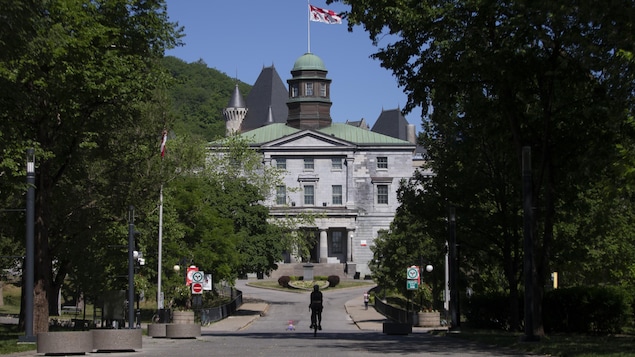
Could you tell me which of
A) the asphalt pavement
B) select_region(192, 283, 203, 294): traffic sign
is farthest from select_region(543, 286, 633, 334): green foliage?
select_region(192, 283, 203, 294): traffic sign

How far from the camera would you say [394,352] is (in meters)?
22.9

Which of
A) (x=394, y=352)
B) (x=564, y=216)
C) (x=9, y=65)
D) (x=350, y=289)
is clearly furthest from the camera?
(x=350, y=289)

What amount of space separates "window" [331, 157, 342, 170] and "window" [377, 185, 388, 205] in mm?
6059

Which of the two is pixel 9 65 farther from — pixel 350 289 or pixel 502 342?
pixel 350 289

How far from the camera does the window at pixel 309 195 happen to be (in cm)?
13400

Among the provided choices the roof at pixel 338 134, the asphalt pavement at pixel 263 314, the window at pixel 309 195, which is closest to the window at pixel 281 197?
the window at pixel 309 195

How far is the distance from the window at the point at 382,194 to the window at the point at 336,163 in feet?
19.9

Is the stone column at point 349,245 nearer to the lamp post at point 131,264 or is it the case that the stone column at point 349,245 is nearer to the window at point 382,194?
the window at point 382,194

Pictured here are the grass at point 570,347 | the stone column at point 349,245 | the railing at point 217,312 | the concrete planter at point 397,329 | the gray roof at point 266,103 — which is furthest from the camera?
the gray roof at point 266,103

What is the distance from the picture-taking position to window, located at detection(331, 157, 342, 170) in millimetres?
134125

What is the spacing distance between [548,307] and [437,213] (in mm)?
7098

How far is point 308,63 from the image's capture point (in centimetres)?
13475

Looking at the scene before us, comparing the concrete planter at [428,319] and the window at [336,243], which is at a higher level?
the window at [336,243]

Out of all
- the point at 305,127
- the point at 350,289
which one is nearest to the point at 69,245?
the point at 350,289
